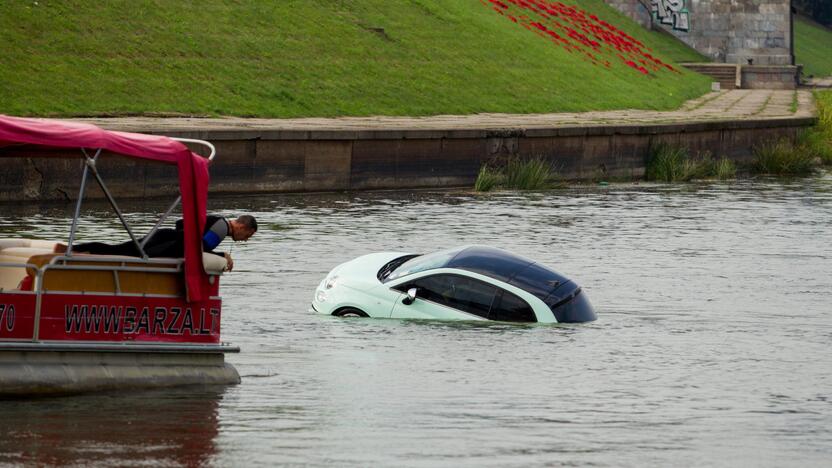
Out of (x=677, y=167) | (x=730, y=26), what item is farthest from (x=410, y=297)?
(x=730, y=26)

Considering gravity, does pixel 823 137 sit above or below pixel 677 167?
above

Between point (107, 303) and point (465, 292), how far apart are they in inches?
242

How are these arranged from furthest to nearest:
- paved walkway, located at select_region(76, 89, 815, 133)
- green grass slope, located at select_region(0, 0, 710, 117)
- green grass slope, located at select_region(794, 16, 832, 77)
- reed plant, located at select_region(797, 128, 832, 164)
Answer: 1. green grass slope, located at select_region(794, 16, 832, 77)
2. reed plant, located at select_region(797, 128, 832, 164)
3. green grass slope, located at select_region(0, 0, 710, 117)
4. paved walkway, located at select_region(76, 89, 815, 133)

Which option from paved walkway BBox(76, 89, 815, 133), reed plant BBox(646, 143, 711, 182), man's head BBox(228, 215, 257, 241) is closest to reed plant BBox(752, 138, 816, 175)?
paved walkway BBox(76, 89, 815, 133)

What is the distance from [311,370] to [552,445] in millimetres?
4225

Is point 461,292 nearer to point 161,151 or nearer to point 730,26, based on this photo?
point 161,151

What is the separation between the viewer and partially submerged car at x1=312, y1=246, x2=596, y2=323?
20.6m

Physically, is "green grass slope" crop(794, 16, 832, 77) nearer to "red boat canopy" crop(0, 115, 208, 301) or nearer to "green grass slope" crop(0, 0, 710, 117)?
"green grass slope" crop(0, 0, 710, 117)

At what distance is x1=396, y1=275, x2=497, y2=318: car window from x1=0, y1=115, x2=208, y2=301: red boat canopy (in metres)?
5.07

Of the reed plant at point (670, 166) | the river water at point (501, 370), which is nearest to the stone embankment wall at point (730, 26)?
the reed plant at point (670, 166)

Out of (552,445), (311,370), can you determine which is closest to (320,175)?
(311,370)

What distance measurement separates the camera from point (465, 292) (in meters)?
20.6

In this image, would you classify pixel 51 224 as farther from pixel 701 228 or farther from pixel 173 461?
pixel 173 461

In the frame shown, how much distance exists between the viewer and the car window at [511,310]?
67.5 feet
